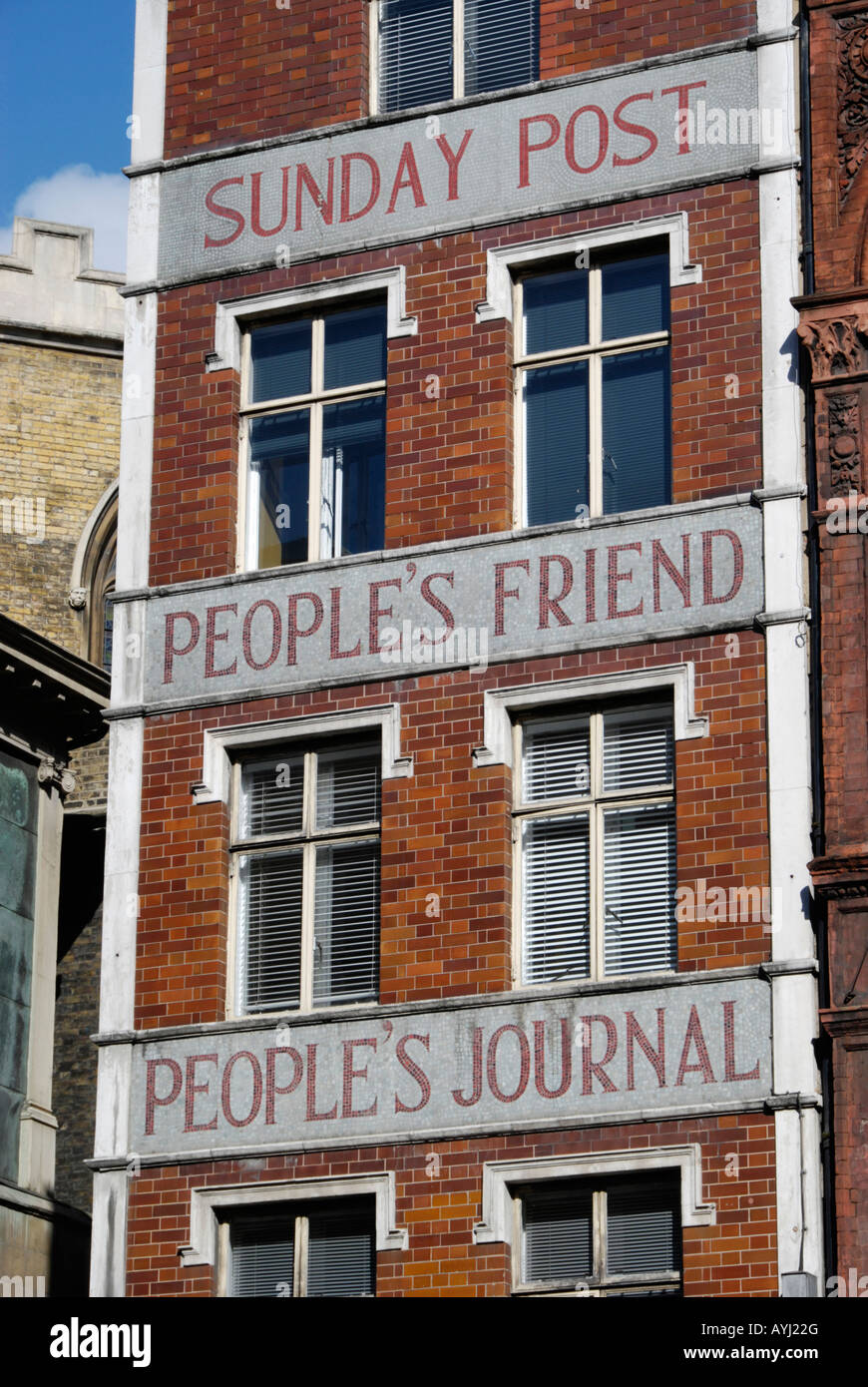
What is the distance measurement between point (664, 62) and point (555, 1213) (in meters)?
9.94

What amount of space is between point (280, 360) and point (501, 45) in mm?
3489

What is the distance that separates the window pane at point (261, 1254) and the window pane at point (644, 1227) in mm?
2780

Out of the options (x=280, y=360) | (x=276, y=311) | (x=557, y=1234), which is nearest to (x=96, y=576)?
(x=280, y=360)

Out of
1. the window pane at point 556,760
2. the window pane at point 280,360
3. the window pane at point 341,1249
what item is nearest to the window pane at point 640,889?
the window pane at point 556,760

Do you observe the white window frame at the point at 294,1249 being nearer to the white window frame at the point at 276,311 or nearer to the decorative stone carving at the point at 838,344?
the white window frame at the point at 276,311

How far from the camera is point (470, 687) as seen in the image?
25906 millimetres

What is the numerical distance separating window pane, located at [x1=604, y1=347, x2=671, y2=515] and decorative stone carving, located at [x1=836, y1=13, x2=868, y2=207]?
2145mm

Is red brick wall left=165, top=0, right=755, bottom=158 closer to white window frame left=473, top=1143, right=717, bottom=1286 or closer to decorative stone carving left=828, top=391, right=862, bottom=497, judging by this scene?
decorative stone carving left=828, top=391, right=862, bottom=497

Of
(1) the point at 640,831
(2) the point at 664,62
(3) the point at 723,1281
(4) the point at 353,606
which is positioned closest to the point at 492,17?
(2) the point at 664,62

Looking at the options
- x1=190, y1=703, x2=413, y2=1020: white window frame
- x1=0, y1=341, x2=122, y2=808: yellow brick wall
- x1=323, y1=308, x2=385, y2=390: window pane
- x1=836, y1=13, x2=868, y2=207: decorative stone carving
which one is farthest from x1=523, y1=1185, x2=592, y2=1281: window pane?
x1=0, y1=341, x2=122, y2=808: yellow brick wall

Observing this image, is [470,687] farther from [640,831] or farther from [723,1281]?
[723,1281]

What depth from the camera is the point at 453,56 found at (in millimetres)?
28266

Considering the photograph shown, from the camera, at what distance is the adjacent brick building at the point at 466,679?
24.4 meters

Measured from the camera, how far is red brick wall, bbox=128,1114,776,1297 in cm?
2353
